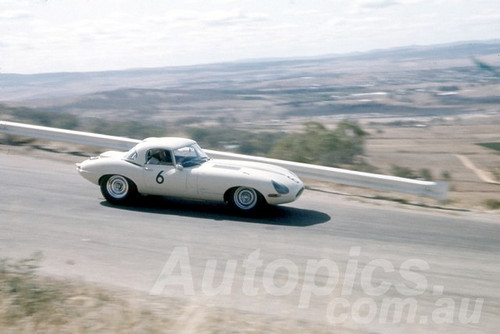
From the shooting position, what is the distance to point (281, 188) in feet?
31.7

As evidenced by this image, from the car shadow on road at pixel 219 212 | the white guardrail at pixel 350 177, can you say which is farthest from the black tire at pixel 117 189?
the white guardrail at pixel 350 177

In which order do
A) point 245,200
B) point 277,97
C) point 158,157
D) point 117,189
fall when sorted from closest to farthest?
1. point 245,200
2. point 158,157
3. point 117,189
4. point 277,97

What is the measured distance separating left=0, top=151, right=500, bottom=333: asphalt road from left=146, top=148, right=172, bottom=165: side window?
0.76 meters

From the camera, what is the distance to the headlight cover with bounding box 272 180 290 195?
9641 mm

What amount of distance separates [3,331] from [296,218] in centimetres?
566

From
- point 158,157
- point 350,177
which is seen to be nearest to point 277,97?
point 350,177

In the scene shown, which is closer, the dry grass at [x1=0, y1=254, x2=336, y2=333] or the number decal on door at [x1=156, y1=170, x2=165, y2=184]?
the dry grass at [x1=0, y1=254, x2=336, y2=333]

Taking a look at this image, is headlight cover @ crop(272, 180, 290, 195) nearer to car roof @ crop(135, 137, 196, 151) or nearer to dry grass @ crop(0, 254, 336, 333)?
car roof @ crop(135, 137, 196, 151)

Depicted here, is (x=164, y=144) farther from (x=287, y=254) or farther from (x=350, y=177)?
(x=350, y=177)

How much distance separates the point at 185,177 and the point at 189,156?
21.0 inches

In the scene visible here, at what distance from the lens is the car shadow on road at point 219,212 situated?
9719mm

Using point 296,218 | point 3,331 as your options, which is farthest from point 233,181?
point 3,331

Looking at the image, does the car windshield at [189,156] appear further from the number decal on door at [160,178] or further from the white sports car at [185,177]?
the number decal on door at [160,178]

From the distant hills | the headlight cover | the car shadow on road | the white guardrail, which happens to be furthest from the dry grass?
the distant hills
